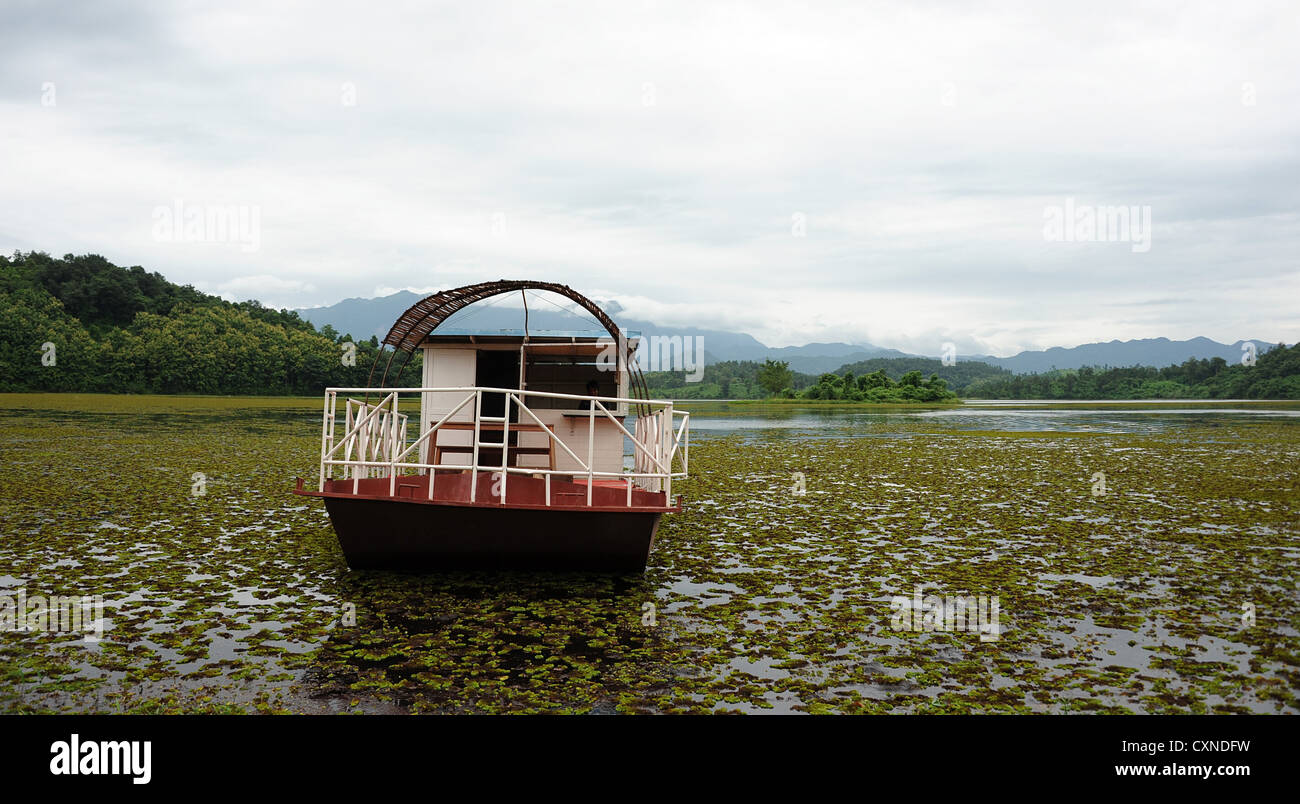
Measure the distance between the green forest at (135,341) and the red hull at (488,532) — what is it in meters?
55.3

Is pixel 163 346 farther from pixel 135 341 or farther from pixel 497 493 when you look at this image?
pixel 497 493

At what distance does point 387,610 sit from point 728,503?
8.65m

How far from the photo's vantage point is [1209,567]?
9.66m

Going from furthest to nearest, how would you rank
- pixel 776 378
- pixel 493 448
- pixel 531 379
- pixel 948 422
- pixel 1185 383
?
pixel 1185 383 < pixel 776 378 < pixel 948 422 < pixel 531 379 < pixel 493 448

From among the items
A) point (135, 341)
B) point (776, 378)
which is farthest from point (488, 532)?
point (776, 378)

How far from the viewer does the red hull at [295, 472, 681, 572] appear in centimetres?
854

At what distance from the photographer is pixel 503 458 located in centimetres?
857

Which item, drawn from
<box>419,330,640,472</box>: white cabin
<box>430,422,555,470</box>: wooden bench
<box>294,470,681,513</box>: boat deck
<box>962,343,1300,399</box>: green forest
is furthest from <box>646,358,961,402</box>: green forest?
<box>294,470,681,513</box>: boat deck

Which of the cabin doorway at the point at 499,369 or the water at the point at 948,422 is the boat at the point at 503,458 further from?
the water at the point at 948,422

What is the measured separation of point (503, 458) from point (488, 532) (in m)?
0.88
